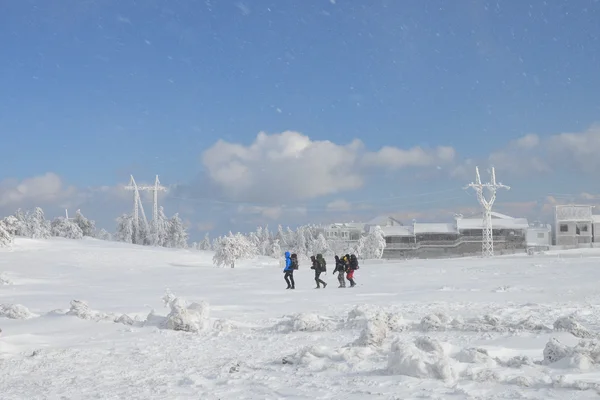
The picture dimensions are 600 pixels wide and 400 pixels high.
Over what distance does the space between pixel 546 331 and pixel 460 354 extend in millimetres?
3362

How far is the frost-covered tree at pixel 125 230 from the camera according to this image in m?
116

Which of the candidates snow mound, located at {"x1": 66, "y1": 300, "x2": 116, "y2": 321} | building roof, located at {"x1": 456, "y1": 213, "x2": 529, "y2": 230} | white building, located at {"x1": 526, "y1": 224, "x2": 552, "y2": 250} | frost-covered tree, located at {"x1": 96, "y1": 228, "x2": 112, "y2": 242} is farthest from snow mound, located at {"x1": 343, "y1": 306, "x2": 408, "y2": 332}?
frost-covered tree, located at {"x1": 96, "y1": 228, "x2": 112, "y2": 242}

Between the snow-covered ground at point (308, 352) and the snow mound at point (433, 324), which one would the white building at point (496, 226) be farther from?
the snow mound at point (433, 324)

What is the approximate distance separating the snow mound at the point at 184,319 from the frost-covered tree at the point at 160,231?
349ft

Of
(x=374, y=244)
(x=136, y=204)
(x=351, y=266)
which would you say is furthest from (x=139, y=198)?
(x=351, y=266)

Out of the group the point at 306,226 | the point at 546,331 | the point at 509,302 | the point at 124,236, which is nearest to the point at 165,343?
the point at 546,331

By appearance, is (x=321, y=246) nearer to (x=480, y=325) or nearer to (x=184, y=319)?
(x=184, y=319)

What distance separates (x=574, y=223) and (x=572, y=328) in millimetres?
90433

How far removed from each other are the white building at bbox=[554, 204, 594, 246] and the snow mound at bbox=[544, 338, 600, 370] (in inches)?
3637

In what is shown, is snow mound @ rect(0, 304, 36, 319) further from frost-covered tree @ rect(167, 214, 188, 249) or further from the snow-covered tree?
frost-covered tree @ rect(167, 214, 188, 249)

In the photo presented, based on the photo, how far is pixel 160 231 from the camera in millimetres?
119000

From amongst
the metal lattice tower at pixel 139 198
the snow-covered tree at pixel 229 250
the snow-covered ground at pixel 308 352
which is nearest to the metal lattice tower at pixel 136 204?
the metal lattice tower at pixel 139 198

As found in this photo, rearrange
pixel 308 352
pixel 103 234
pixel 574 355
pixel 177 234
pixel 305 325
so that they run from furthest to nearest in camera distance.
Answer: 1. pixel 103 234
2. pixel 177 234
3. pixel 305 325
4. pixel 308 352
5. pixel 574 355

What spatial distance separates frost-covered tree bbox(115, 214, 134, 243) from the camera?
380 ft
